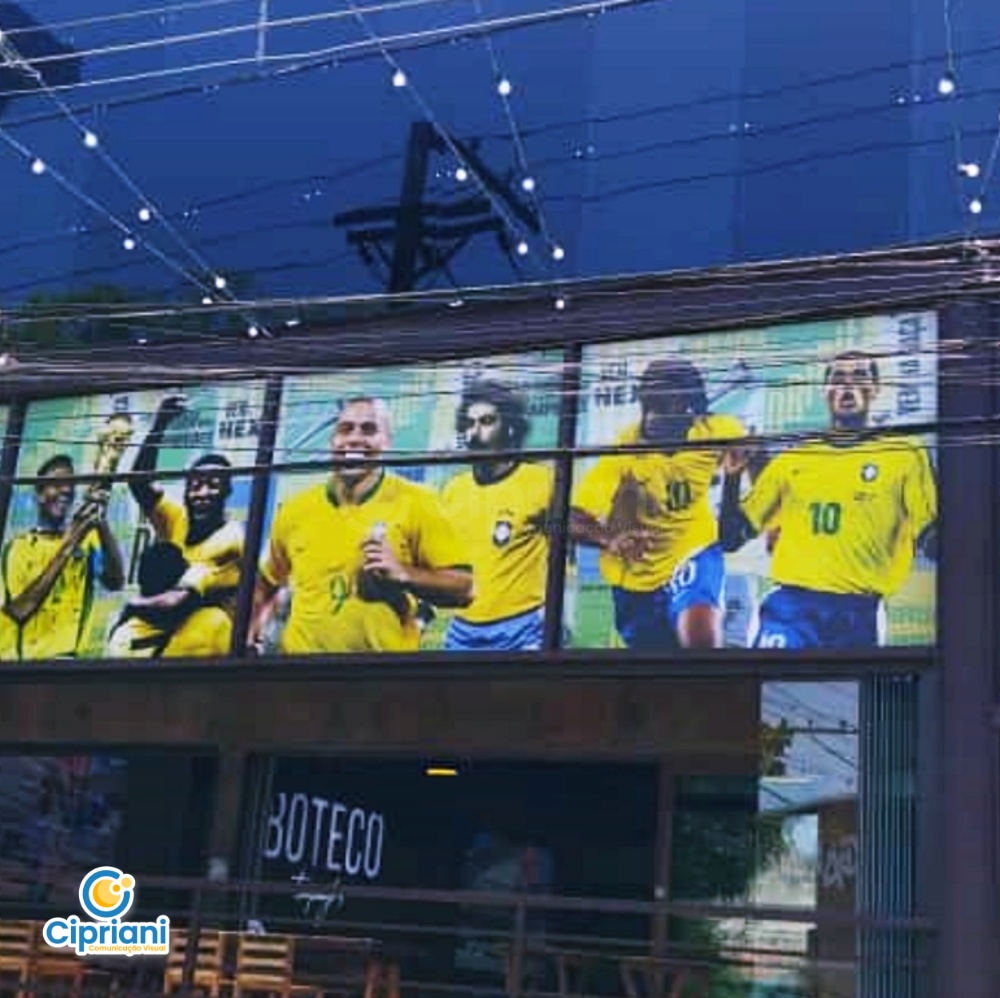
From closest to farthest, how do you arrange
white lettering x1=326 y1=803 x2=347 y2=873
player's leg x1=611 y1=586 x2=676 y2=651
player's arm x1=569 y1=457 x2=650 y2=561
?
player's leg x1=611 y1=586 x2=676 y2=651, player's arm x1=569 y1=457 x2=650 y2=561, white lettering x1=326 y1=803 x2=347 y2=873

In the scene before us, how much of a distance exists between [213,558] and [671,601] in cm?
396

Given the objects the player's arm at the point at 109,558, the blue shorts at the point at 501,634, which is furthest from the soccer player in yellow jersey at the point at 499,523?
the player's arm at the point at 109,558

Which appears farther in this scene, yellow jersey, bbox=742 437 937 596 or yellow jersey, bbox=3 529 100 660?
yellow jersey, bbox=3 529 100 660

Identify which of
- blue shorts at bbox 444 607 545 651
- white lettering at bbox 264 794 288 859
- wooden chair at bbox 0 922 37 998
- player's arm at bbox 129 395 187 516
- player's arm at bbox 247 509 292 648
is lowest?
wooden chair at bbox 0 922 37 998

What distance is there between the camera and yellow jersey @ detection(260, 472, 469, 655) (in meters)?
11.7

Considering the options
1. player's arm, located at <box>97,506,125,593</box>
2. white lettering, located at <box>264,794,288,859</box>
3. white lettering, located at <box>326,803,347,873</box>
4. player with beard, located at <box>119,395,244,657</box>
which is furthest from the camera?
white lettering, located at <box>326,803,347,873</box>

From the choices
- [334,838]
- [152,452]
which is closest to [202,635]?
[152,452]

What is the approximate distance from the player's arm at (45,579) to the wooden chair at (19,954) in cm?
267

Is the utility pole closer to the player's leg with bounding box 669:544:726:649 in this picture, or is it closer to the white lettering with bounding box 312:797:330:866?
the player's leg with bounding box 669:544:726:649

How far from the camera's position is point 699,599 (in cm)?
1079

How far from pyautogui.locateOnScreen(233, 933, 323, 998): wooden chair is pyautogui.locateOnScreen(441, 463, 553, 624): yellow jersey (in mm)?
2802

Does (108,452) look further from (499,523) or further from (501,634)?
(501,634)

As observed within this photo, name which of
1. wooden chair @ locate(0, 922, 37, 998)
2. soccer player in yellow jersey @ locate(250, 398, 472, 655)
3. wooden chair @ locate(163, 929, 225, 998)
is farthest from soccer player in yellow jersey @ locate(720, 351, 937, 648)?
wooden chair @ locate(0, 922, 37, 998)

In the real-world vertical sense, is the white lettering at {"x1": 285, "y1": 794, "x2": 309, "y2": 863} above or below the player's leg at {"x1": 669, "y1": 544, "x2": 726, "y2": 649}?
below
